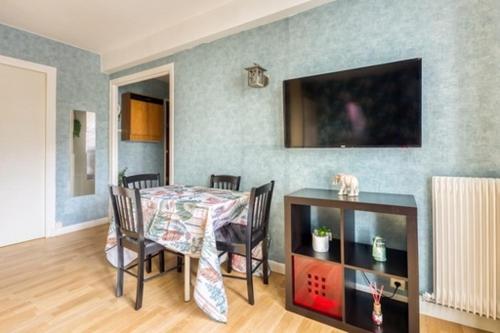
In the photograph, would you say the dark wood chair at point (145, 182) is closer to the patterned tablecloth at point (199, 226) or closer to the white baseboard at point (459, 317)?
the patterned tablecloth at point (199, 226)

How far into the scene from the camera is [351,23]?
2154mm

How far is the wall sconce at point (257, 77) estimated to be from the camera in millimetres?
2502

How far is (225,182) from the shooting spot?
283cm

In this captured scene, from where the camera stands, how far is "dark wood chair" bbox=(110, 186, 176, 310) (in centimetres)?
191

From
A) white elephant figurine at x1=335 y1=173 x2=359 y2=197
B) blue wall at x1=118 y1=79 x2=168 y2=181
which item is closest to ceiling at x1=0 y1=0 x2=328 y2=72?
blue wall at x1=118 y1=79 x2=168 y2=181

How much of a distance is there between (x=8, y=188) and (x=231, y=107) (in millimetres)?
2955

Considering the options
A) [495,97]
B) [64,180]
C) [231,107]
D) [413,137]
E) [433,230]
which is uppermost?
[231,107]

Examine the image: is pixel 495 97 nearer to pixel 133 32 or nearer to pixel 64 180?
pixel 133 32

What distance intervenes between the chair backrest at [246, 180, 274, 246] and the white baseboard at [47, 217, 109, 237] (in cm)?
321

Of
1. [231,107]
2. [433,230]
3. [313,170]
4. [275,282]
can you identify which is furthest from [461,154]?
[231,107]

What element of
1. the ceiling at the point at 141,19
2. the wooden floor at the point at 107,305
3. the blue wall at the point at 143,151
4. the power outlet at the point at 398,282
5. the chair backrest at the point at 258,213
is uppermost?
the ceiling at the point at 141,19

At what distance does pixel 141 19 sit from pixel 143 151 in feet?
7.85

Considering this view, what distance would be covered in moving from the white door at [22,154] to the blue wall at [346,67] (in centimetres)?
192

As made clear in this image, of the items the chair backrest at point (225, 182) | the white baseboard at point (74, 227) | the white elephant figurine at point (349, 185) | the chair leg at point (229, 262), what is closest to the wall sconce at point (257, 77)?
the chair backrest at point (225, 182)
